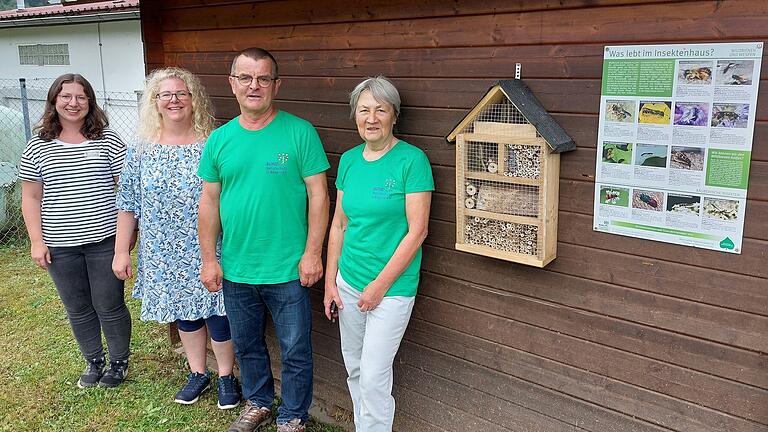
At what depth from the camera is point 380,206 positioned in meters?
2.54

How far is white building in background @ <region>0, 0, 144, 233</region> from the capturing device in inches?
450

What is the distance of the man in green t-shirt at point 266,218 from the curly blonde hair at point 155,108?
→ 417 millimetres

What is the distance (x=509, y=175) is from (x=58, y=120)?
8.32 ft

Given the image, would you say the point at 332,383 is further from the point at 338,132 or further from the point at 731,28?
the point at 731,28

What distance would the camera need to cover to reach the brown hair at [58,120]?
3.47 meters

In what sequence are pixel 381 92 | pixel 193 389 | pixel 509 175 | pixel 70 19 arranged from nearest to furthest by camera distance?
1. pixel 509 175
2. pixel 381 92
3. pixel 193 389
4. pixel 70 19

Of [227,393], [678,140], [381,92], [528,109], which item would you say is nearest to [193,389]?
[227,393]

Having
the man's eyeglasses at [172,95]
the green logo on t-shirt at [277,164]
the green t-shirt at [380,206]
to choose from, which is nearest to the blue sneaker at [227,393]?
the green t-shirt at [380,206]

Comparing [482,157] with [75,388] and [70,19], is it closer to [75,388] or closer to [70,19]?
[75,388]

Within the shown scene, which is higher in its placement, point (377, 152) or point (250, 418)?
point (377, 152)

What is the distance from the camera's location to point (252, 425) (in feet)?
10.8

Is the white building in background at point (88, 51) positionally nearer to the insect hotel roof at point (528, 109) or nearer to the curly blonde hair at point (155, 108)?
the curly blonde hair at point (155, 108)

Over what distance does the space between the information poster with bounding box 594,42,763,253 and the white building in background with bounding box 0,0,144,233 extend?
9596mm

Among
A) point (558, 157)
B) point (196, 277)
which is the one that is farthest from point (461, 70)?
point (196, 277)
